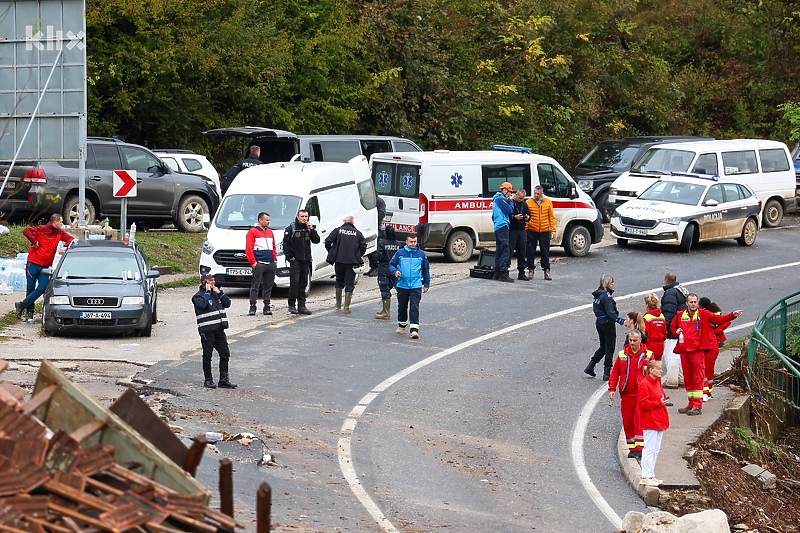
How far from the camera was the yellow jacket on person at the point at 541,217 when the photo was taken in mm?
23781

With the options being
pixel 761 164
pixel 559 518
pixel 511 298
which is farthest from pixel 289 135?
pixel 559 518

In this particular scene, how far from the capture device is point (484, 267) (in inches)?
937

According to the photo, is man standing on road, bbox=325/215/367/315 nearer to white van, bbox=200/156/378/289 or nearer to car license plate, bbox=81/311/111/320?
white van, bbox=200/156/378/289

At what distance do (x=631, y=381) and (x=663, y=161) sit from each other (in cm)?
1825

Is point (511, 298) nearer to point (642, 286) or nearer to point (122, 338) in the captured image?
point (642, 286)

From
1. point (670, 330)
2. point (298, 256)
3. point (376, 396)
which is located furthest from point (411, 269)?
point (670, 330)

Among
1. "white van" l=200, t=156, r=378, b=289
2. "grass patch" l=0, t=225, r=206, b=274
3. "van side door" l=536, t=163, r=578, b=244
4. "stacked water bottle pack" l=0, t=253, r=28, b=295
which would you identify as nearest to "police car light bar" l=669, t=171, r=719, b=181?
"van side door" l=536, t=163, r=578, b=244

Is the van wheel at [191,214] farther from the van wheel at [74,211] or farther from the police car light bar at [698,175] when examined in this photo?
the police car light bar at [698,175]

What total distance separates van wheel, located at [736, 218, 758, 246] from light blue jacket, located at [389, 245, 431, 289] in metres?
12.2

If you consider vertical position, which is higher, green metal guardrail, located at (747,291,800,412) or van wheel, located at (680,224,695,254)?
van wheel, located at (680,224,695,254)

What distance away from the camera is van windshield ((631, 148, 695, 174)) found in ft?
100

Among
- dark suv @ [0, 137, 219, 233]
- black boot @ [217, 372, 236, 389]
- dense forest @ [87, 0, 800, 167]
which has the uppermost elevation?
dense forest @ [87, 0, 800, 167]

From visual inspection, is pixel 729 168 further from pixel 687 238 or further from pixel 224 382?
pixel 224 382

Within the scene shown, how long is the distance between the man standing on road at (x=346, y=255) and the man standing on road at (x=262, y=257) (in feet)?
3.18
